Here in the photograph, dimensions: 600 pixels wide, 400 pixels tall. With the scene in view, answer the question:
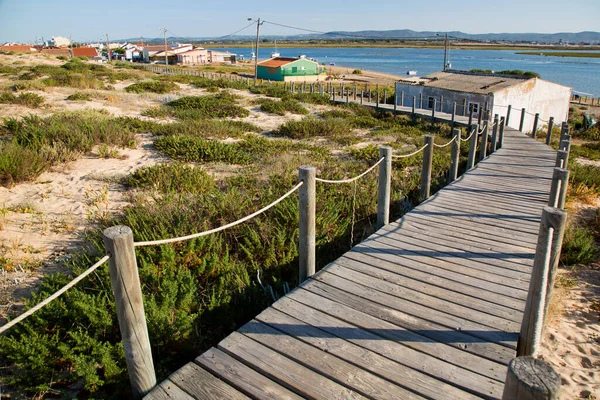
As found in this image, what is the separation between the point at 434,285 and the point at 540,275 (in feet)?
3.97

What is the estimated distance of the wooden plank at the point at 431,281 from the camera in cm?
376

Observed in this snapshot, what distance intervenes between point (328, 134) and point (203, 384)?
12847 mm

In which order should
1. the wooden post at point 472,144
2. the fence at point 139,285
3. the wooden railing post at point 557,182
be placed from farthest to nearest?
the wooden post at point 472,144 < the wooden railing post at point 557,182 < the fence at point 139,285

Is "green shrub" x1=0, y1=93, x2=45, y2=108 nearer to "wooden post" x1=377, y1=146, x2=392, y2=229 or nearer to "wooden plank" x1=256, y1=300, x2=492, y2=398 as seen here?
"wooden post" x1=377, y1=146, x2=392, y2=229

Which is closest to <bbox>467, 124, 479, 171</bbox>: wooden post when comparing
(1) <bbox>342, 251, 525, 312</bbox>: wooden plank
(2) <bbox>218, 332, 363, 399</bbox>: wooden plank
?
(1) <bbox>342, 251, 525, 312</bbox>: wooden plank

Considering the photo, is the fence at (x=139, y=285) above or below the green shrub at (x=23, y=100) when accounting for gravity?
below

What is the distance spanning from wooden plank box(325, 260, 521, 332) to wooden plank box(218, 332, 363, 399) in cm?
134

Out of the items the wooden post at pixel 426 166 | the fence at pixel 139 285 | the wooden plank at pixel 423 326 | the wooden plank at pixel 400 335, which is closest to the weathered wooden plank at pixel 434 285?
the fence at pixel 139 285

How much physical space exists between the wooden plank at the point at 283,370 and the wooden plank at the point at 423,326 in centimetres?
91

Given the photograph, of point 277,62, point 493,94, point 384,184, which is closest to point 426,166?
point 384,184

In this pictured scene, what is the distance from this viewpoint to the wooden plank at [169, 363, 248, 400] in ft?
8.80

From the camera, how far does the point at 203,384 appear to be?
109 inches

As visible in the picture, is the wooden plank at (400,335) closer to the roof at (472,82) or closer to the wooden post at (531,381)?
the wooden post at (531,381)

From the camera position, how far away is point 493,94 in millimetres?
26547
